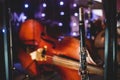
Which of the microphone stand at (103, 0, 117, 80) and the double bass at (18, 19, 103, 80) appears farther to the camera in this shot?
the double bass at (18, 19, 103, 80)

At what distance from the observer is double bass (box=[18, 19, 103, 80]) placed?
363cm

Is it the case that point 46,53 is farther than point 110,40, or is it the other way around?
point 46,53

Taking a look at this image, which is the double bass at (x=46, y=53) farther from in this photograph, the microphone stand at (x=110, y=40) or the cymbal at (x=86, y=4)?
the cymbal at (x=86, y=4)

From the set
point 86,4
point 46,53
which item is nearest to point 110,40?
point 86,4

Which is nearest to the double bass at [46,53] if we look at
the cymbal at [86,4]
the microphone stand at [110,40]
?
the microphone stand at [110,40]

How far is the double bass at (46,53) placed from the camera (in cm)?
363

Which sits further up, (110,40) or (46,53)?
(110,40)

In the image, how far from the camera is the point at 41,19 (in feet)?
11.9

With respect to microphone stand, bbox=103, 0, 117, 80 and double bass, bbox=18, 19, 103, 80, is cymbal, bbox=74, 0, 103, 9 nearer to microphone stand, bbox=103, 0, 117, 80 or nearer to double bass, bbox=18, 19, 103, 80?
microphone stand, bbox=103, 0, 117, 80

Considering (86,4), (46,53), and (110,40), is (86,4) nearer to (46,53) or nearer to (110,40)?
(110,40)

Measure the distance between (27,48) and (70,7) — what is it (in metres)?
0.71

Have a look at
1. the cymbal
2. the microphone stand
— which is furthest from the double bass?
the cymbal

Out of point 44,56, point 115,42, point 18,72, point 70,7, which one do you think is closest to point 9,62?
point 18,72

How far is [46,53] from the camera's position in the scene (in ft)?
12.1
